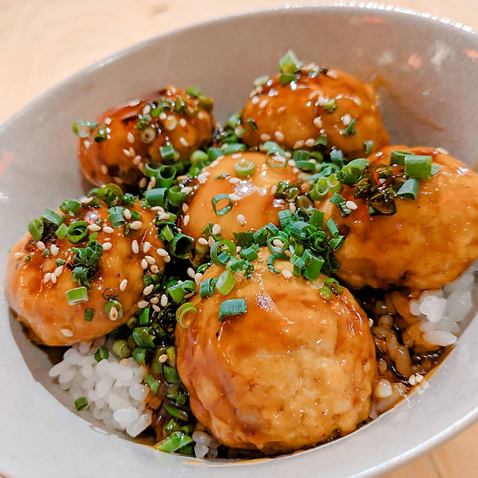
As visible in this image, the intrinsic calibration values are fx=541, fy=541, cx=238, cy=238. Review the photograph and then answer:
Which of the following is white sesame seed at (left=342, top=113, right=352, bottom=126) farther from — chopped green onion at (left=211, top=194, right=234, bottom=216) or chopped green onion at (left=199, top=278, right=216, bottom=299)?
chopped green onion at (left=199, top=278, right=216, bottom=299)

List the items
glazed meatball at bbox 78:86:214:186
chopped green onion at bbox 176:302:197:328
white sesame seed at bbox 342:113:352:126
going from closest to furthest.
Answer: chopped green onion at bbox 176:302:197:328 → white sesame seed at bbox 342:113:352:126 → glazed meatball at bbox 78:86:214:186

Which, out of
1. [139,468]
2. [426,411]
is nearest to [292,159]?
[426,411]

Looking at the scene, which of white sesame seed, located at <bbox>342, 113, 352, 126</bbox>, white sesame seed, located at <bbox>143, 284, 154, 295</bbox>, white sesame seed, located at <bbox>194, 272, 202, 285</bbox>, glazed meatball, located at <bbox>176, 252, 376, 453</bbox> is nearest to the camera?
glazed meatball, located at <bbox>176, 252, 376, 453</bbox>

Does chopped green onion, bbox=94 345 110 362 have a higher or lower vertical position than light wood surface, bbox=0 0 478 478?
lower

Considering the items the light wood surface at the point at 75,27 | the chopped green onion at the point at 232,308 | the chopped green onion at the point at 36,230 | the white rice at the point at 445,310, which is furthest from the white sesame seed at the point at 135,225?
the light wood surface at the point at 75,27

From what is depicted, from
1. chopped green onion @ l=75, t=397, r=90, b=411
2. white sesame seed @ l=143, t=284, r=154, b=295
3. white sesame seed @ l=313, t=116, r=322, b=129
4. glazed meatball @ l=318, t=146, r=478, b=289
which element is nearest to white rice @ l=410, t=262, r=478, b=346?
glazed meatball @ l=318, t=146, r=478, b=289

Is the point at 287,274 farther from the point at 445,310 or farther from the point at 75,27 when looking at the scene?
the point at 75,27

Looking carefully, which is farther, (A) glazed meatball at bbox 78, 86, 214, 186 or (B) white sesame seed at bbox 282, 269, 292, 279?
(A) glazed meatball at bbox 78, 86, 214, 186

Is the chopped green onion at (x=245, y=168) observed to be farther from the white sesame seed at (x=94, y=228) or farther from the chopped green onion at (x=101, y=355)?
the chopped green onion at (x=101, y=355)
